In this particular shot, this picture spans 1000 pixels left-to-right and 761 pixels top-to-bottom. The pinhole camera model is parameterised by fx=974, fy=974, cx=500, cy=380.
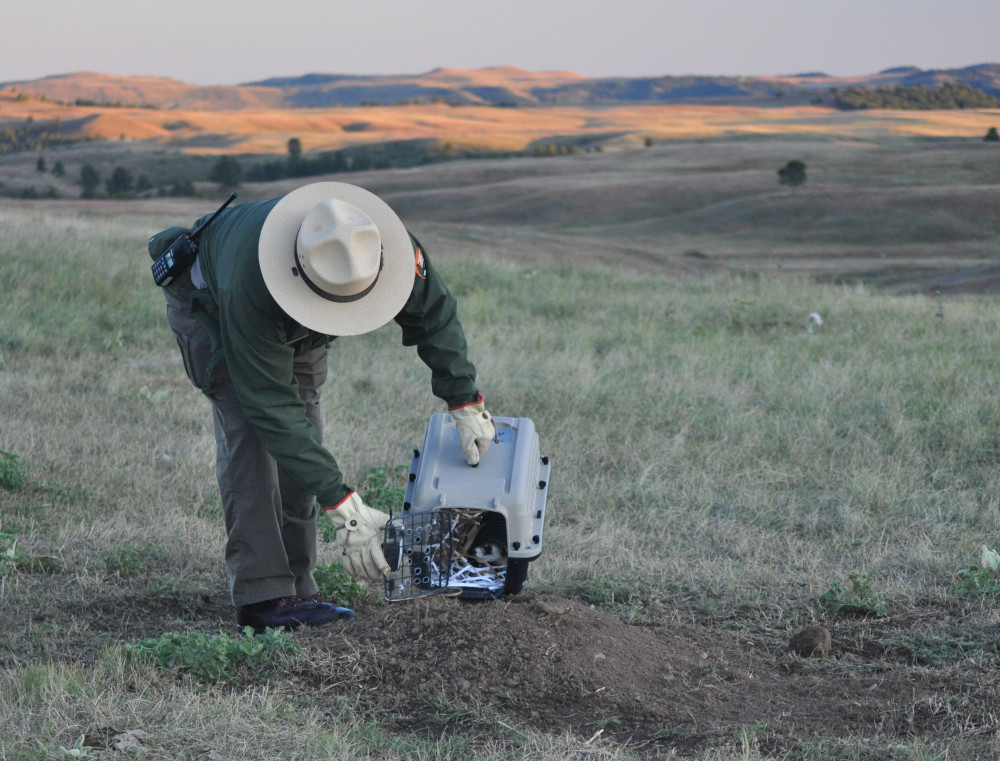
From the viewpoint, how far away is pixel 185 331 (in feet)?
12.0

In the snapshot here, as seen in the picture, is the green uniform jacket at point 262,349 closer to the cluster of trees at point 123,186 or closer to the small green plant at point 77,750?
the small green plant at point 77,750

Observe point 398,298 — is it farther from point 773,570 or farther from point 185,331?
point 773,570

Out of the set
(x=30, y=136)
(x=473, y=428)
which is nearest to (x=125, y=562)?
(x=473, y=428)

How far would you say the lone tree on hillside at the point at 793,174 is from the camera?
3941 centimetres

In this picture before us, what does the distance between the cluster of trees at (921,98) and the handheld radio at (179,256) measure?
4135 inches

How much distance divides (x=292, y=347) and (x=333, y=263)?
0.53m

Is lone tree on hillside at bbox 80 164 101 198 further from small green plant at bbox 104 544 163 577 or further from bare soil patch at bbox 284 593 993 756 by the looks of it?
bare soil patch at bbox 284 593 993 756

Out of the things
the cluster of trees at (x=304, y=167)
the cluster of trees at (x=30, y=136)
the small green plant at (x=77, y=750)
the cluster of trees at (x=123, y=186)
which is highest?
the cluster of trees at (x=30, y=136)

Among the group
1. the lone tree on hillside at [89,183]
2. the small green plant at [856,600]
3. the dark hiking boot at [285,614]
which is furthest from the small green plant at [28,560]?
the lone tree on hillside at [89,183]

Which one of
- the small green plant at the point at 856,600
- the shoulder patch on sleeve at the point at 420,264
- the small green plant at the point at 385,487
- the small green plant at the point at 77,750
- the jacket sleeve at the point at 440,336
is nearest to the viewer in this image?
the small green plant at the point at 77,750

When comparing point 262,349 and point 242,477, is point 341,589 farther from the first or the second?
point 262,349

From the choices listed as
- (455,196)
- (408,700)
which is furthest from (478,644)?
(455,196)

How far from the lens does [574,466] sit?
5.93m

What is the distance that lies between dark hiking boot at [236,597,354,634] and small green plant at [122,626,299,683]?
0.45m
